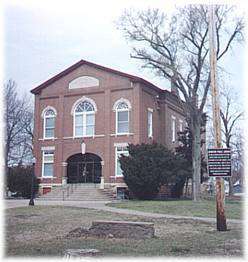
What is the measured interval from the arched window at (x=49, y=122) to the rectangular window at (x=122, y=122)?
6.02 meters

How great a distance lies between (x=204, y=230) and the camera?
1329cm

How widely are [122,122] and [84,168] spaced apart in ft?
15.9

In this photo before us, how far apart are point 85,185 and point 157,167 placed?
719cm

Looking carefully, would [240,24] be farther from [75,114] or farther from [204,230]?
[204,230]

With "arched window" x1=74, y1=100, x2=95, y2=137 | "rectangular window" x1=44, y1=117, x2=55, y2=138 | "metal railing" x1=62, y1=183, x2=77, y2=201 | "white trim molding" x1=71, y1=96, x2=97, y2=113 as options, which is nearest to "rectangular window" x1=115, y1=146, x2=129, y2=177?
"arched window" x1=74, y1=100, x2=95, y2=137

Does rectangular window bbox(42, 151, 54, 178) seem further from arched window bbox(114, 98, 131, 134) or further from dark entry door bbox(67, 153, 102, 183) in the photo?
arched window bbox(114, 98, 131, 134)

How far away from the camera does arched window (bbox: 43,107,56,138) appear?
123 feet

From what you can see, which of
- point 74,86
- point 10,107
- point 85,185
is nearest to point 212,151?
point 85,185

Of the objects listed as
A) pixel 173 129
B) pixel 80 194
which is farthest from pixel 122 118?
pixel 173 129

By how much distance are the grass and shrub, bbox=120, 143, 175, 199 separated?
43.0 feet

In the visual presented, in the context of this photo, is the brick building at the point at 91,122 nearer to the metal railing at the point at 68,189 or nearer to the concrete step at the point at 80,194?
the metal railing at the point at 68,189

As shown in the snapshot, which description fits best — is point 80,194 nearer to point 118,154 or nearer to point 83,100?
point 118,154

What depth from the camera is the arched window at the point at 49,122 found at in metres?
37.6

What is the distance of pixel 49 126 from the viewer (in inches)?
1487
